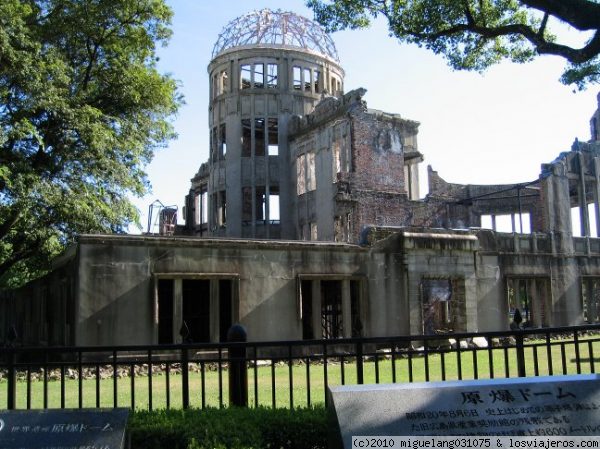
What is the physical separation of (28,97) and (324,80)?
21381 millimetres

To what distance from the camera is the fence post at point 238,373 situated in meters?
6.55

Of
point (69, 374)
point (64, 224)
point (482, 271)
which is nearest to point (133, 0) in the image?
point (64, 224)

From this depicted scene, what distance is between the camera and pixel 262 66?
38000 mm

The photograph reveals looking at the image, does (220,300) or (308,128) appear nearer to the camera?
(220,300)

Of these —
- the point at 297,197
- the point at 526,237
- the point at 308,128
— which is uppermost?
the point at 308,128

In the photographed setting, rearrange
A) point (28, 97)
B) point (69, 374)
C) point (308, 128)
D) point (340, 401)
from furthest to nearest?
point (308, 128) < point (28, 97) < point (69, 374) < point (340, 401)

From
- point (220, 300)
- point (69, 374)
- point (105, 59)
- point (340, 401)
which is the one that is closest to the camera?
point (340, 401)

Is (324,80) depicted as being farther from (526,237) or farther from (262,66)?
(526,237)

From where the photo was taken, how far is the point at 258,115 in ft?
122

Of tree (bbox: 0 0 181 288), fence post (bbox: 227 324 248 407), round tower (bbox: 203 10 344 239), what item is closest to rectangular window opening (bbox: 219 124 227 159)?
round tower (bbox: 203 10 344 239)

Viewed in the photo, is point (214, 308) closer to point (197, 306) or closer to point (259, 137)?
point (197, 306)

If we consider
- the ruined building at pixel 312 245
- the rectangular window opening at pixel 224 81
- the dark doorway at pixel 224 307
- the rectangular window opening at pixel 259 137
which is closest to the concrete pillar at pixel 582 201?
the ruined building at pixel 312 245

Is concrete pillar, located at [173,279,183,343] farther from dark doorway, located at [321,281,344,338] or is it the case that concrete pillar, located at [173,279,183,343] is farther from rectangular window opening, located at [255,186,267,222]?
rectangular window opening, located at [255,186,267,222]

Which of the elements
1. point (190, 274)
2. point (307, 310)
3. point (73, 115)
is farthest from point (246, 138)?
point (190, 274)
